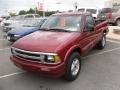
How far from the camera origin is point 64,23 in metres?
5.75

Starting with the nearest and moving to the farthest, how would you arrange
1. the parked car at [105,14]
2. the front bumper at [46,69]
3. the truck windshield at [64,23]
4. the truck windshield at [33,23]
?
the front bumper at [46,69], the truck windshield at [64,23], the truck windshield at [33,23], the parked car at [105,14]

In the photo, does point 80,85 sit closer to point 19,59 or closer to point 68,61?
point 68,61

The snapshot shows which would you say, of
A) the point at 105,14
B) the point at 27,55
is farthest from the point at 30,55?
the point at 105,14

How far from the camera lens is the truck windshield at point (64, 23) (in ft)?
18.1

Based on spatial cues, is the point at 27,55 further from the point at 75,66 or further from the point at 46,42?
the point at 75,66

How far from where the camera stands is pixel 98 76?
206 inches

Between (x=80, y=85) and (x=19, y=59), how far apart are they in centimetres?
180

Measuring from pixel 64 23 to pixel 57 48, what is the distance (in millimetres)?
1681

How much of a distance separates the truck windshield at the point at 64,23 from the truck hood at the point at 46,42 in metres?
0.36

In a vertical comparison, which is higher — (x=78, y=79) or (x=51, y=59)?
(x=51, y=59)

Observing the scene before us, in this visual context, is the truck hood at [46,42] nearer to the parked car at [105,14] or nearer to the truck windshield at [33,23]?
the truck windshield at [33,23]

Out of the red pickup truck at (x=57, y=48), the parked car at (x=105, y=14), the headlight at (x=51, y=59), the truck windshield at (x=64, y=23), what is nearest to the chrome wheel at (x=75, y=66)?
the red pickup truck at (x=57, y=48)

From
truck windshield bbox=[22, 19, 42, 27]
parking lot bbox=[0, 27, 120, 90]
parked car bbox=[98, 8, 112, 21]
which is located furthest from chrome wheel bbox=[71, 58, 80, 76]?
parked car bbox=[98, 8, 112, 21]

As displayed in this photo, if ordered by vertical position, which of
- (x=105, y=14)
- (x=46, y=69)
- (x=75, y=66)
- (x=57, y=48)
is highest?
(x=105, y=14)
